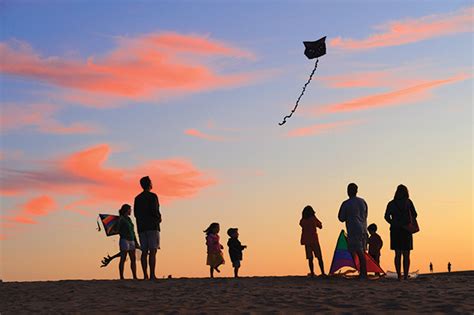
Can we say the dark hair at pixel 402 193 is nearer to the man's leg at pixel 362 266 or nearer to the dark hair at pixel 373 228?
the man's leg at pixel 362 266

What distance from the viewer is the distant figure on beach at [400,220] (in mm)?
15891

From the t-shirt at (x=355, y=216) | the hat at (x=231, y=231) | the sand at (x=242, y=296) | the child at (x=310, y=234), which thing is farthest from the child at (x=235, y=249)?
the t-shirt at (x=355, y=216)

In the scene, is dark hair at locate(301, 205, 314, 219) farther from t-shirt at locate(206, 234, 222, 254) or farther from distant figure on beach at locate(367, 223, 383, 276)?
t-shirt at locate(206, 234, 222, 254)

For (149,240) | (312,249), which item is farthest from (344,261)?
(149,240)

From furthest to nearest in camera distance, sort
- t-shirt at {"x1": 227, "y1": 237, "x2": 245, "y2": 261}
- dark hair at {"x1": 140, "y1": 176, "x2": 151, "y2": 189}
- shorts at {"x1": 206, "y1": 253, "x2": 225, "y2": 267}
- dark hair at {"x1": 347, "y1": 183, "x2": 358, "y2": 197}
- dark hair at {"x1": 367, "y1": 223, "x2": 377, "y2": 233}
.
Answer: t-shirt at {"x1": 227, "y1": 237, "x2": 245, "y2": 261}
shorts at {"x1": 206, "y1": 253, "x2": 225, "y2": 267}
dark hair at {"x1": 367, "y1": 223, "x2": 377, "y2": 233}
dark hair at {"x1": 140, "y1": 176, "x2": 151, "y2": 189}
dark hair at {"x1": 347, "y1": 183, "x2": 358, "y2": 197}

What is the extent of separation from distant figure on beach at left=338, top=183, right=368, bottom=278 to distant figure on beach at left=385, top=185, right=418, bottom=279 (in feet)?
1.82

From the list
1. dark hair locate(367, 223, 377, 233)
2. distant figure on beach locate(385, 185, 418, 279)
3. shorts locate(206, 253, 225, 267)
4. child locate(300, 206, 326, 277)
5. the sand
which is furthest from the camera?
shorts locate(206, 253, 225, 267)

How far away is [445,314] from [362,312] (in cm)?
113

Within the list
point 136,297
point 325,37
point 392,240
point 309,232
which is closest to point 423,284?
point 392,240

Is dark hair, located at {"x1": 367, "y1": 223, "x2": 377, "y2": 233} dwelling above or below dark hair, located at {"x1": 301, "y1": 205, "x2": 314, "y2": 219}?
below

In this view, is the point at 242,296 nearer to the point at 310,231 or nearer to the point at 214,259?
the point at 310,231

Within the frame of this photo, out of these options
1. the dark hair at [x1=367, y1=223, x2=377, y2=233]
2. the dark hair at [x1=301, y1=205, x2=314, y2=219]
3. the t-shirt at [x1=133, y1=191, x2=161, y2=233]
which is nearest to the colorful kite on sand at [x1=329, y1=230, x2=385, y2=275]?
the dark hair at [x1=301, y1=205, x2=314, y2=219]

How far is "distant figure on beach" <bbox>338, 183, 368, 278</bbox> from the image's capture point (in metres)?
16.0

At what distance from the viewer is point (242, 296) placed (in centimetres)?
1274
